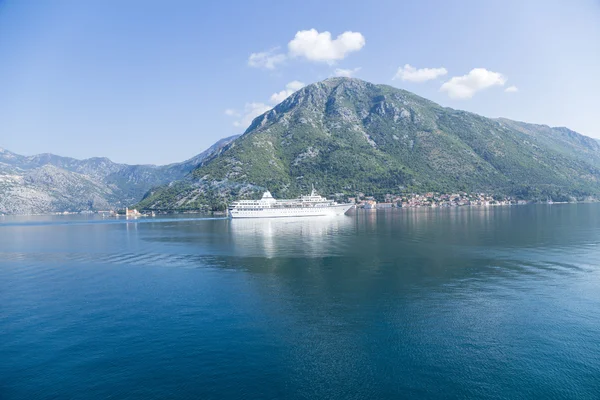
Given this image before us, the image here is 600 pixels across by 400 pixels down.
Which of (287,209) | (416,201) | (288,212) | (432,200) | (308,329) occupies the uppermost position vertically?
(432,200)

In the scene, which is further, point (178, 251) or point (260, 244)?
point (260, 244)

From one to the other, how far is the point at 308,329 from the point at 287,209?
10903cm

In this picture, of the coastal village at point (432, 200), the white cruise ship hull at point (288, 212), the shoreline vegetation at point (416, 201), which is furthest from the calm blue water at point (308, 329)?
the coastal village at point (432, 200)

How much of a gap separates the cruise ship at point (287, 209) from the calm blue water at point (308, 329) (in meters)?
86.0

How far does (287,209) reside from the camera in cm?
12938

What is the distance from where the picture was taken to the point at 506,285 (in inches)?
1126

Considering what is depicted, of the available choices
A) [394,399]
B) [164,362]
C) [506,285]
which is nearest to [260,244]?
[506,285]

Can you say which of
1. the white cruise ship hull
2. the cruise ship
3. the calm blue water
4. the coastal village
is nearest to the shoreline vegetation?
the coastal village

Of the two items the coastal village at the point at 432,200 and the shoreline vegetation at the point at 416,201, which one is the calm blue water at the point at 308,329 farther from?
A: the coastal village at the point at 432,200

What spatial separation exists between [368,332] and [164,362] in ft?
34.9

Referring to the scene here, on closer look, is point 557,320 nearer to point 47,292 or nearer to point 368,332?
point 368,332

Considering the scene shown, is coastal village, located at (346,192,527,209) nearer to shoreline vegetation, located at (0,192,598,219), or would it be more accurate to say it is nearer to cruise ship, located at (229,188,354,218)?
shoreline vegetation, located at (0,192,598,219)

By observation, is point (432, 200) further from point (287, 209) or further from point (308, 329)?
point (308, 329)

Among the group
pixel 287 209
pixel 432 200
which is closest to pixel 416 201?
pixel 432 200
